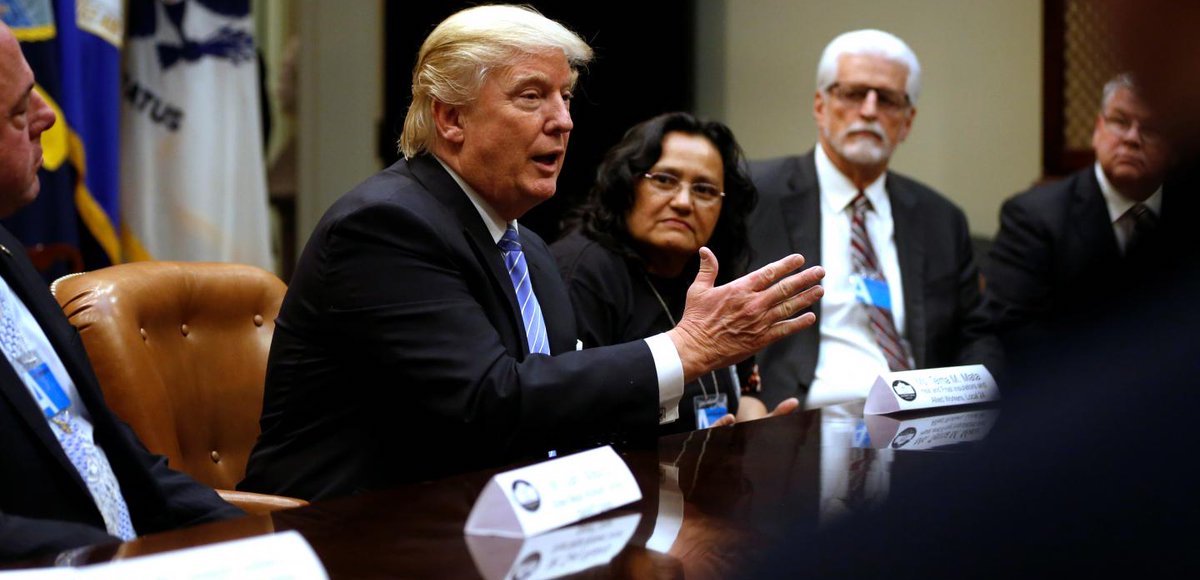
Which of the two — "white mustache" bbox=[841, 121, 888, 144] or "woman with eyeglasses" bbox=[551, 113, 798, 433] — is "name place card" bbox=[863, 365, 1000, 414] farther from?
"white mustache" bbox=[841, 121, 888, 144]

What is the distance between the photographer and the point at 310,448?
81.6 inches

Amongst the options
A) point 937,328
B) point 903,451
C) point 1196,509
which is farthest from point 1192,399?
point 937,328

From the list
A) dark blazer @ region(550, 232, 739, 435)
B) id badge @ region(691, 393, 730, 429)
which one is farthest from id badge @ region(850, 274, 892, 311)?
id badge @ region(691, 393, 730, 429)

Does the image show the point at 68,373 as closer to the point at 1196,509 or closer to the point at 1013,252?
the point at 1196,509

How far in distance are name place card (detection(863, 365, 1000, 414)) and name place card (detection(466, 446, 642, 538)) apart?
86 cm

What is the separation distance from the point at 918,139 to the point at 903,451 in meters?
4.01

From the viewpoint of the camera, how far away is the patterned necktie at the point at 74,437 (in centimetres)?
170

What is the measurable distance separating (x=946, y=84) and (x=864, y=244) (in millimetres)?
2181

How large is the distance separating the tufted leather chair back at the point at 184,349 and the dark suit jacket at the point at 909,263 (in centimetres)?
134

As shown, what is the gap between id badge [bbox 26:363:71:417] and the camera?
1723 mm

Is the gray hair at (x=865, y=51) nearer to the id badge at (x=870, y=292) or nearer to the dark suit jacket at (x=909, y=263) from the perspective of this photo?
the dark suit jacket at (x=909, y=263)

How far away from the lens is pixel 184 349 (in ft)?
8.25

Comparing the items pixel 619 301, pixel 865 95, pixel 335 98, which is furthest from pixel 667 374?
pixel 335 98

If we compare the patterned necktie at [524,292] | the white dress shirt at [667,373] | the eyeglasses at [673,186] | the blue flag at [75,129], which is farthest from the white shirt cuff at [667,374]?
the blue flag at [75,129]
